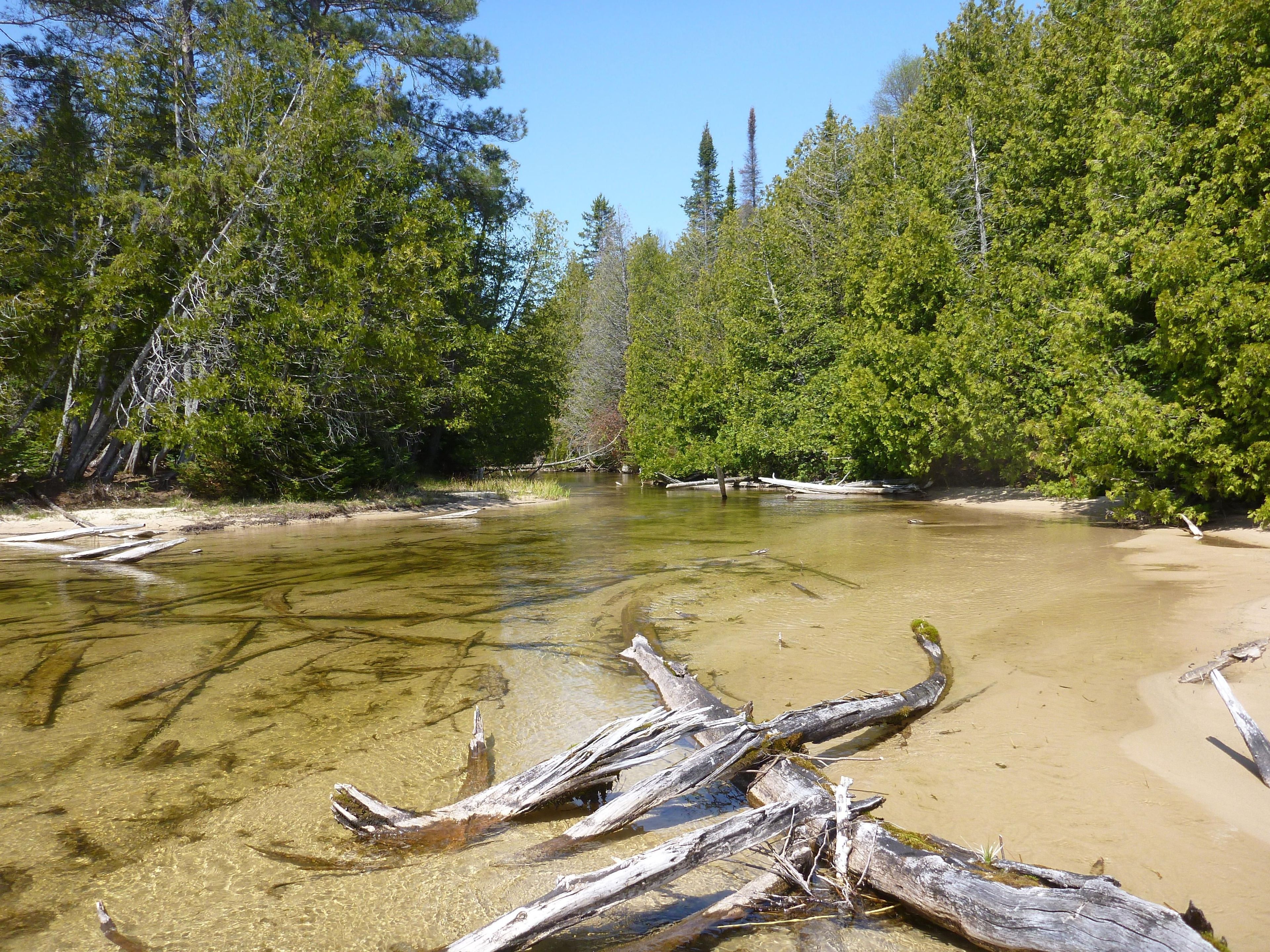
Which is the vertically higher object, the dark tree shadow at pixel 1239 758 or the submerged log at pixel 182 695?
the dark tree shadow at pixel 1239 758

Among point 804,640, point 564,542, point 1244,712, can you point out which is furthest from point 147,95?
point 1244,712

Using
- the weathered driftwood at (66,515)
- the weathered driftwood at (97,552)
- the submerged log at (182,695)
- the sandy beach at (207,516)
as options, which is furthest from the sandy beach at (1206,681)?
the sandy beach at (207,516)

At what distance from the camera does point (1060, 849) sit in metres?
3.43

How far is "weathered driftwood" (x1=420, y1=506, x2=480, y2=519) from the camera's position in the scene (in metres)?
19.8

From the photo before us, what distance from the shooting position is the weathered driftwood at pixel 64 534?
13109mm

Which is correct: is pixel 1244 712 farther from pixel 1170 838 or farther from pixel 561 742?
pixel 561 742

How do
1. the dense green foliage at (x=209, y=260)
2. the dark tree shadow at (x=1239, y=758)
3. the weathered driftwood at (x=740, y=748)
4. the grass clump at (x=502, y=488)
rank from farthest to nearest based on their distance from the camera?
1. the grass clump at (x=502, y=488)
2. the dense green foliage at (x=209, y=260)
3. the dark tree shadow at (x=1239, y=758)
4. the weathered driftwood at (x=740, y=748)

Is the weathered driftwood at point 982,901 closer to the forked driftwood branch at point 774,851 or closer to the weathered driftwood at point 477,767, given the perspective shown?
the forked driftwood branch at point 774,851

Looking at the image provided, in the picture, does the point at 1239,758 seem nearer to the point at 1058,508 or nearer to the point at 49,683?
the point at 49,683

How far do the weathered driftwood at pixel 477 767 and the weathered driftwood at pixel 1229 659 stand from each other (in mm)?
5111

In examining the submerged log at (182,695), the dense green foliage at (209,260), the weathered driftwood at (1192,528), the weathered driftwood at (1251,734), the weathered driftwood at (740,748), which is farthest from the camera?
the dense green foliage at (209,260)

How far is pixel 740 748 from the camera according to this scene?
3828 millimetres

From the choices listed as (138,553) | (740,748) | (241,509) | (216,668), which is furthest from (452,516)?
(740,748)

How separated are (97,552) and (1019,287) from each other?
22524 mm
